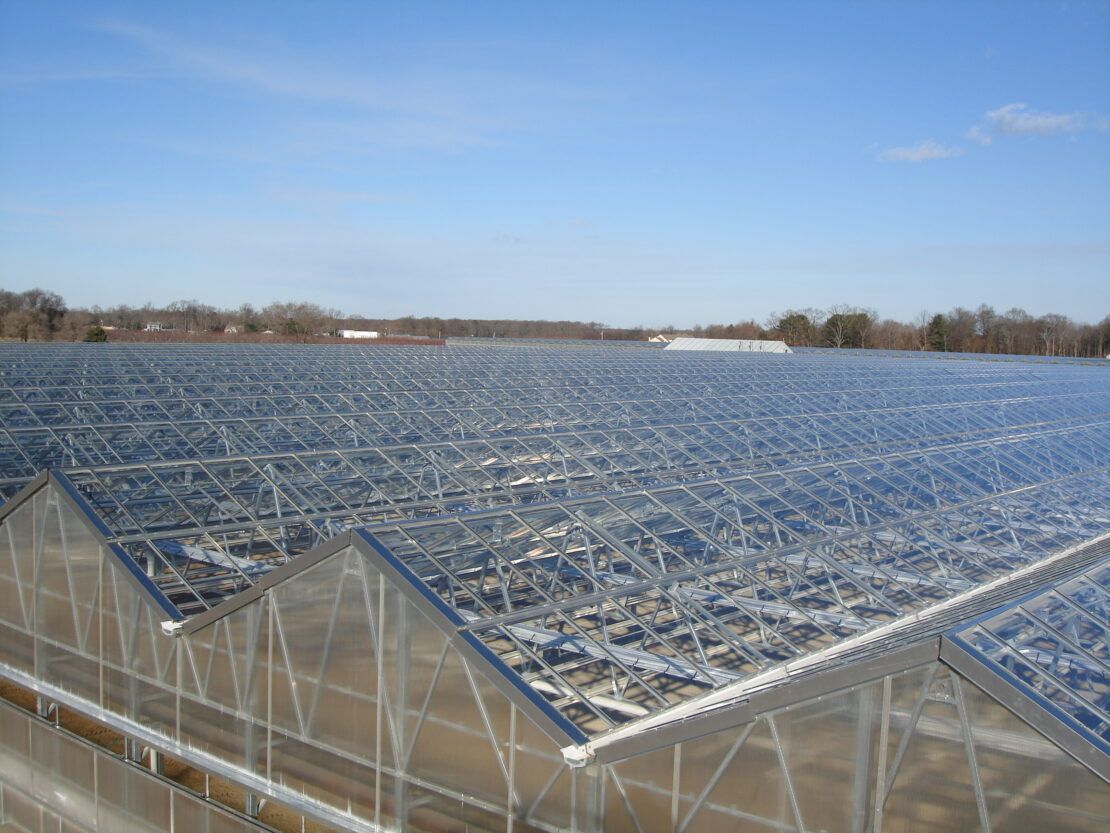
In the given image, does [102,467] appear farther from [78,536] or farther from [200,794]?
[200,794]

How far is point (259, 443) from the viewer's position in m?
21.6

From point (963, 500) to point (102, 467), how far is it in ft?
49.1

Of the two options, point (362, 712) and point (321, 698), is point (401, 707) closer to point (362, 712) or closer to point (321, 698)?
point (362, 712)

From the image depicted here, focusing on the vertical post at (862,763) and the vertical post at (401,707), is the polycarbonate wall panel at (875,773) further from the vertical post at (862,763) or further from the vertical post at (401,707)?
the vertical post at (401,707)

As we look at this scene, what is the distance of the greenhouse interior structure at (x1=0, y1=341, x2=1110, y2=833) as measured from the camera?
6.14m

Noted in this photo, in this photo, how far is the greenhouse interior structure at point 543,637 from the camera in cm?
614

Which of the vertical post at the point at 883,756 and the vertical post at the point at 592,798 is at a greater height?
the vertical post at the point at 883,756

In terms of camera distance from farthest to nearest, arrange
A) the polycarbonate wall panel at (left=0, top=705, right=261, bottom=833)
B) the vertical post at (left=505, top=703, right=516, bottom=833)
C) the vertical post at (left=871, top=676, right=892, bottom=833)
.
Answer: the polycarbonate wall panel at (left=0, top=705, right=261, bottom=833) < the vertical post at (left=505, top=703, right=516, bottom=833) < the vertical post at (left=871, top=676, right=892, bottom=833)

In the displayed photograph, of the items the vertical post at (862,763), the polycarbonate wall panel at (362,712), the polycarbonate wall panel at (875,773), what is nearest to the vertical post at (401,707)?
the polycarbonate wall panel at (362,712)

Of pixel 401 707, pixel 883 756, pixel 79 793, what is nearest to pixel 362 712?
pixel 401 707

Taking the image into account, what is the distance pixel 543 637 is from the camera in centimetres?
1023

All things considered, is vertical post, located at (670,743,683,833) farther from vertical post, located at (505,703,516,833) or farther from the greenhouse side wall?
vertical post, located at (505,703,516,833)

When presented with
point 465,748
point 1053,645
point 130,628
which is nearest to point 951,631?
point 1053,645

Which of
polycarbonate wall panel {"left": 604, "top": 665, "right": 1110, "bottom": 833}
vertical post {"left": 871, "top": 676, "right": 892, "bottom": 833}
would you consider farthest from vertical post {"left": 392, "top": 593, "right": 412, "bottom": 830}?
vertical post {"left": 871, "top": 676, "right": 892, "bottom": 833}
